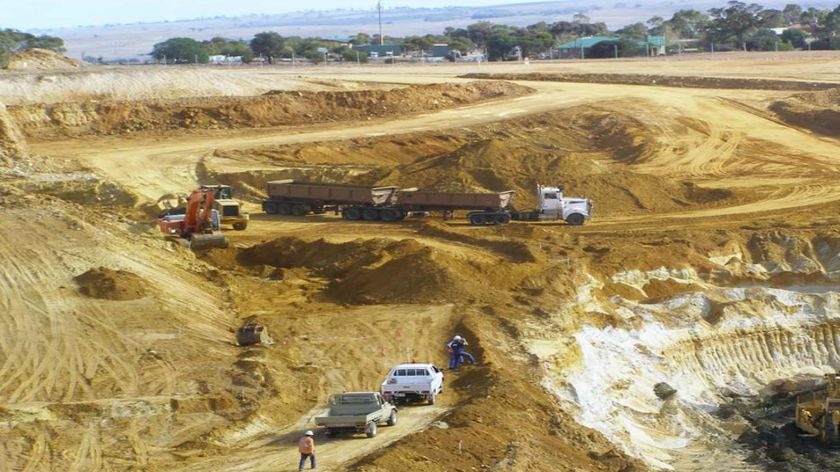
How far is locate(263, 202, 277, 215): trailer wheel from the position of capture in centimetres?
6175

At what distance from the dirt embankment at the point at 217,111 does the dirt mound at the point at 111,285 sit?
124ft

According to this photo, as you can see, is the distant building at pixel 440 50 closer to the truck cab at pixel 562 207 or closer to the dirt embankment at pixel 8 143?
the dirt embankment at pixel 8 143

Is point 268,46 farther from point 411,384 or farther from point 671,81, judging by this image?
point 411,384

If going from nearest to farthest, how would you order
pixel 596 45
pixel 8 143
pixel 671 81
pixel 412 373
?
pixel 412 373
pixel 8 143
pixel 671 81
pixel 596 45

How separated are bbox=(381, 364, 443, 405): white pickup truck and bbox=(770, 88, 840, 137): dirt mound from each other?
170ft

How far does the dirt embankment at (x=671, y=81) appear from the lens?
9612 centimetres

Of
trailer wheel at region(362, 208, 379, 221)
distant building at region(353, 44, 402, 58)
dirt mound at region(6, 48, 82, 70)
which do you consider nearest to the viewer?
trailer wheel at region(362, 208, 379, 221)

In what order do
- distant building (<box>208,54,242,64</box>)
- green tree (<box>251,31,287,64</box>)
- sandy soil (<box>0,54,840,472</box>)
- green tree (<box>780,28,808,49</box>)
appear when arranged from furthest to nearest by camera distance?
green tree (<box>251,31,287,64</box>) < distant building (<box>208,54,242,64</box>) < green tree (<box>780,28,808,49</box>) < sandy soil (<box>0,54,840,472</box>)

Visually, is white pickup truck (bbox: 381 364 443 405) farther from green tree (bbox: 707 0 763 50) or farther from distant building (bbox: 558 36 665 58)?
green tree (bbox: 707 0 763 50)

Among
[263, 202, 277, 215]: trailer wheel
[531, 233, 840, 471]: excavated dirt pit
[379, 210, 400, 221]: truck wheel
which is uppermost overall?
[263, 202, 277, 215]: trailer wheel

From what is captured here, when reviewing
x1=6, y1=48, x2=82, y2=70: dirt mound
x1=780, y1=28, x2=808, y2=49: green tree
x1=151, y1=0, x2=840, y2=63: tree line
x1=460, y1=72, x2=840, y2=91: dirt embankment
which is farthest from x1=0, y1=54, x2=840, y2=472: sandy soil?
x1=780, y1=28, x2=808, y2=49: green tree

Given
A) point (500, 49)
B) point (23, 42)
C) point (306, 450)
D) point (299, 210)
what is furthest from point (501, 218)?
point (23, 42)

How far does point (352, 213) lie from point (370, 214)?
3.08 ft

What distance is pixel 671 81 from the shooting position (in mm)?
101688
